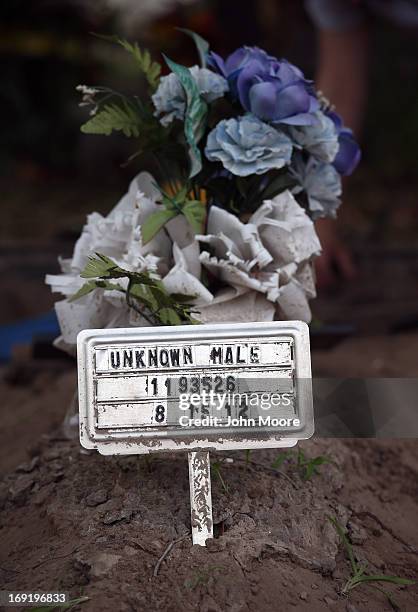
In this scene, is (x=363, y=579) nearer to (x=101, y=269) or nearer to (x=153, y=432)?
(x=153, y=432)

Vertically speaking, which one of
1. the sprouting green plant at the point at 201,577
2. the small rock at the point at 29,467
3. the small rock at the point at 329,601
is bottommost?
the small rock at the point at 329,601

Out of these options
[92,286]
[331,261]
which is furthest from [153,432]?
[331,261]

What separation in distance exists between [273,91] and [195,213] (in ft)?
0.82

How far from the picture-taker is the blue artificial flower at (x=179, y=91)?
1.44m

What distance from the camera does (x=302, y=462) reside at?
4.67 feet

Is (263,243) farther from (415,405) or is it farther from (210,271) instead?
(415,405)

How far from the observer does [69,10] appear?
5574 millimetres

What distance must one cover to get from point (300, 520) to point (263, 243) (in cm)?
49

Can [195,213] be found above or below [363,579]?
above

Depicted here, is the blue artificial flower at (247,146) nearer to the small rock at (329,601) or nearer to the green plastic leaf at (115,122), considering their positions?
the green plastic leaf at (115,122)

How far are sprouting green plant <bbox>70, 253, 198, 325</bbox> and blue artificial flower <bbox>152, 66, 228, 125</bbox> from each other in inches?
12.5

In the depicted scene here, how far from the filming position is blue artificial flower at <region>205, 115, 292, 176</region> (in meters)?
1.40

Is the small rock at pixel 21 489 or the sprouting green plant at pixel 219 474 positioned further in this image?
the small rock at pixel 21 489

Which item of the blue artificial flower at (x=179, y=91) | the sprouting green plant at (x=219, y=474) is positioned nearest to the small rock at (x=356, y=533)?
the sprouting green plant at (x=219, y=474)
